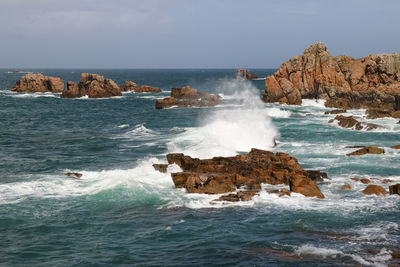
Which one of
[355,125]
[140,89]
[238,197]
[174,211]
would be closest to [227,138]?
[355,125]

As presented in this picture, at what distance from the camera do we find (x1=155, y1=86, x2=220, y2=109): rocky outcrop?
86000 mm

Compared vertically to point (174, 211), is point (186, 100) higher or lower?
higher

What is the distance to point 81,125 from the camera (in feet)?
204

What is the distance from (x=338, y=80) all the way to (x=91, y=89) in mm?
56250

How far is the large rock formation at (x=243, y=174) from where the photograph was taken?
26.7 meters

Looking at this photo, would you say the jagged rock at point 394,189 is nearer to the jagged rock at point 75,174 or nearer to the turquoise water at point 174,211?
the turquoise water at point 174,211

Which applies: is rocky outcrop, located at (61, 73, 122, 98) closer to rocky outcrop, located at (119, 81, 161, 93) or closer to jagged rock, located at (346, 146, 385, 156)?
rocky outcrop, located at (119, 81, 161, 93)

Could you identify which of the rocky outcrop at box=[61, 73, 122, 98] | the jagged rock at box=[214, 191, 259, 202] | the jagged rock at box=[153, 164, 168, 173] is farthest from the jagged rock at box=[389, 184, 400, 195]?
the rocky outcrop at box=[61, 73, 122, 98]

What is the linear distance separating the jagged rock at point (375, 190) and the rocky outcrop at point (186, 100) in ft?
199

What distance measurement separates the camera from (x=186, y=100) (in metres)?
91.2

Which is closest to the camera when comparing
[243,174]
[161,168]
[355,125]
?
[243,174]

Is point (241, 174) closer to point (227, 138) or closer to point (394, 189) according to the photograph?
point (394, 189)

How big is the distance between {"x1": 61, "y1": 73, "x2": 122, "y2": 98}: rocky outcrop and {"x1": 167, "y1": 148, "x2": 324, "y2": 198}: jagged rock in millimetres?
79993

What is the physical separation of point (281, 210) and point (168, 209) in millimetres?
5900
